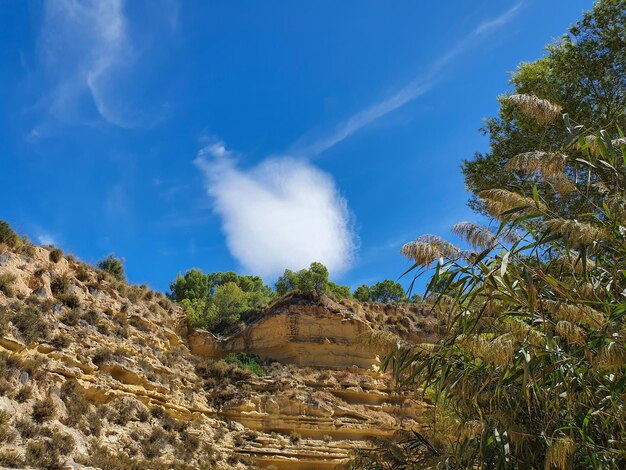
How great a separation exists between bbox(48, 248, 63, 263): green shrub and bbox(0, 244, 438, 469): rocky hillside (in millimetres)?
74

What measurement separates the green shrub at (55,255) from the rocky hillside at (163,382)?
0.07m

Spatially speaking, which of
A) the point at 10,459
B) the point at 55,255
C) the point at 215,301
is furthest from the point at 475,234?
the point at 215,301

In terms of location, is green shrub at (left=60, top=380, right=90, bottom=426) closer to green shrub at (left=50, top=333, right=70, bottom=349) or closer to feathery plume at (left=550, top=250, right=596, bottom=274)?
green shrub at (left=50, top=333, right=70, bottom=349)

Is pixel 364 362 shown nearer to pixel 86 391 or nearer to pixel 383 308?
pixel 383 308

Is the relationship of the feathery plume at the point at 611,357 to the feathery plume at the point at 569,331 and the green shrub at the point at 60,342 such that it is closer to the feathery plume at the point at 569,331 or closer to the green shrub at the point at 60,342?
the feathery plume at the point at 569,331

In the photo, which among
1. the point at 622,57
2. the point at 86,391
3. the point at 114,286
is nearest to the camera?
the point at 622,57

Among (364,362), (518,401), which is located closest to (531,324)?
(518,401)

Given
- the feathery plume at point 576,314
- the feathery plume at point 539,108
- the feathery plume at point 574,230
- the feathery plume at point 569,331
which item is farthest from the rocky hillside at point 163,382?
the feathery plume at point 539,108

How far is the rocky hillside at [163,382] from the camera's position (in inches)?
566

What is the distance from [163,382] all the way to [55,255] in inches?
266

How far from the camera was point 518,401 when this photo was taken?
7.50 meters

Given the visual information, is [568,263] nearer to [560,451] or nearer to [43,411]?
[560,451]

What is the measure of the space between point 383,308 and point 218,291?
1025cm

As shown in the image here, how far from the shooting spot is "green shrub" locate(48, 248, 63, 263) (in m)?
20.8
